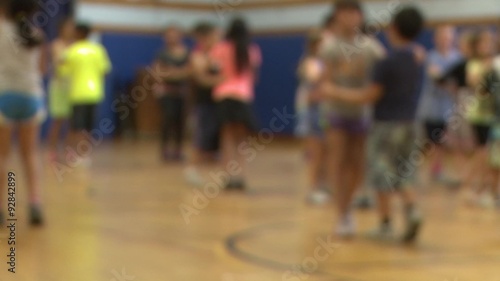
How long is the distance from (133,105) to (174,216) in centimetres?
825

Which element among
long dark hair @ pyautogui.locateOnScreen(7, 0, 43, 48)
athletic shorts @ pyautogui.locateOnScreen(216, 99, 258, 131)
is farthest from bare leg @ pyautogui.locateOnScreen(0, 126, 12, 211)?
athletic shorts @ pyautogui.locateOnScreen(216, 99, 258, 131)

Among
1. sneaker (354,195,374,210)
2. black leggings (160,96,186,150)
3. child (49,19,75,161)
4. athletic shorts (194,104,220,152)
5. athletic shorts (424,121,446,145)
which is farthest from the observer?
black leggings (160,96,186,150)

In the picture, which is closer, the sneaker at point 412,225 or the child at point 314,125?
the sneaker at point 412,225

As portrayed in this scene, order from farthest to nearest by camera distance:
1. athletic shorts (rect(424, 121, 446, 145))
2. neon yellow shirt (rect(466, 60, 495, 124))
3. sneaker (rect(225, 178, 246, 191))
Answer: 1. athletic shorts (rect(424, 121, 446, 145))
2. sneaker (rect(225, 178, 246, 191))
3. neon yellow shirt (rect(466, 60, 495, 124))

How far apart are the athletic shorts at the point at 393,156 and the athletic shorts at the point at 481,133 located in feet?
7.30

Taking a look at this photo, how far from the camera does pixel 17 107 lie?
455 centimetres

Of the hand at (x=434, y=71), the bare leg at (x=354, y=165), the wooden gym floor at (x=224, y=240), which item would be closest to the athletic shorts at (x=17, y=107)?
the wooden gym floor at (x=224, y=240)

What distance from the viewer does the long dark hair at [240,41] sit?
669cm

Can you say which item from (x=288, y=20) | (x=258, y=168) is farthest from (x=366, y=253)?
(x=288, y=20)

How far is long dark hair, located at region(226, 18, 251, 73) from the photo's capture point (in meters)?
6.69

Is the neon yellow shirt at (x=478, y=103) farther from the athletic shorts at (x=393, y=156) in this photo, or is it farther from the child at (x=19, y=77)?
the child at (x=19, y=77)

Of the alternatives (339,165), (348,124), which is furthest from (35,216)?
(348,124)

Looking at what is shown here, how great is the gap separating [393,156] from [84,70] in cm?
347

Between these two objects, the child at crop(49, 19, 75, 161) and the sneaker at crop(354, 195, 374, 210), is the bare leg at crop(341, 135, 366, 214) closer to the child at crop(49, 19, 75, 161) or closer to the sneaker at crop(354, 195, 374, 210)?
the sneaker at crop(354, 195, 374, 210)
